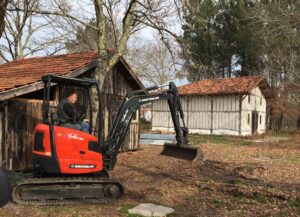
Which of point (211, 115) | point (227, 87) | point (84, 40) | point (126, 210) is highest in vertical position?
point (84, 40)

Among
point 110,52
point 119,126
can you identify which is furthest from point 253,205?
point 110,52

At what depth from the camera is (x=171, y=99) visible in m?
10.6

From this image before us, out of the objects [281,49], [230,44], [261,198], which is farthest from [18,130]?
[230,44]

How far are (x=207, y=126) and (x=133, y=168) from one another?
22216mm

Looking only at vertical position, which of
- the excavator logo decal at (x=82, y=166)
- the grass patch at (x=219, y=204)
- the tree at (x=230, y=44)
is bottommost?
the grass patch at (x=219, y=204)

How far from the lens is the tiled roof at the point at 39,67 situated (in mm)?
12279

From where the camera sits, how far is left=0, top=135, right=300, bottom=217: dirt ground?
7590mm

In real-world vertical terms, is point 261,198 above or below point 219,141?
below

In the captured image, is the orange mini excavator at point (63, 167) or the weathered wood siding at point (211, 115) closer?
the orange mini excavator at point (63, 167)

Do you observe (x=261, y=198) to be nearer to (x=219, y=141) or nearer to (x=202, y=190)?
(x=202, y=190)

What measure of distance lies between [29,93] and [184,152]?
5.58 m

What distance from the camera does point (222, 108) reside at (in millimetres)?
33469

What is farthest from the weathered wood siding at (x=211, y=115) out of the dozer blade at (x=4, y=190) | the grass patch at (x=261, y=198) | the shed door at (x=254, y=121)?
the dozer blade at (x=4, y=190)

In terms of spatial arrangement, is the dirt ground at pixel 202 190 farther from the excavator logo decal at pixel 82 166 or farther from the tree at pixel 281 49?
the tree at pixel 281 49
